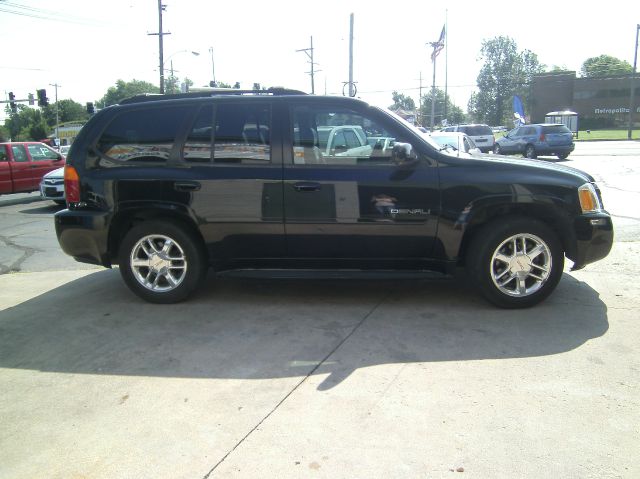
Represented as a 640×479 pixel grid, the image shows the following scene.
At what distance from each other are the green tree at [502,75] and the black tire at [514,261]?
90.9 m

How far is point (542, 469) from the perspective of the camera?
2.52 m

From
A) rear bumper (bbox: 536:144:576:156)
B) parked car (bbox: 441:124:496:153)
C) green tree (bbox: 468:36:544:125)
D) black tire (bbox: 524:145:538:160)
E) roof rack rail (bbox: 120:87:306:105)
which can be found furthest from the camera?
green tree (bbox: 468:36:544:125)

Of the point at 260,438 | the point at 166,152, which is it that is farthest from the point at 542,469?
the point at 166,152

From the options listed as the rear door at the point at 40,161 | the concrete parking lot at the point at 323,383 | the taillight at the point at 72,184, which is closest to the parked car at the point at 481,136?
the rear door at the point at 40,161

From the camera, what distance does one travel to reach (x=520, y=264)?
14.9ft

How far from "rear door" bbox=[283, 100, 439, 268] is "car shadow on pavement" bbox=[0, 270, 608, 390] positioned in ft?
1.95

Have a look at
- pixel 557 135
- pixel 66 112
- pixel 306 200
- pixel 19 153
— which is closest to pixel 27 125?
pixel 66 112

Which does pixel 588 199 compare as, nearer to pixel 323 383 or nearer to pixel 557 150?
pixel 323 383

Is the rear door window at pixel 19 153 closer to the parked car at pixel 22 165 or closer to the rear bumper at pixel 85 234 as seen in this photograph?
the parked car at pixel 22 165

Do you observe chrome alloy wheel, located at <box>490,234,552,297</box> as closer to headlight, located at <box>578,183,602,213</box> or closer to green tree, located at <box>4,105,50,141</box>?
headlight, located at <box>578,183,602,213</box>

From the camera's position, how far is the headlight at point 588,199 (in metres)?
4.52

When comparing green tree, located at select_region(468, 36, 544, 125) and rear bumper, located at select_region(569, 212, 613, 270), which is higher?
green tree, located at select_region(468, 36, 544, 125)

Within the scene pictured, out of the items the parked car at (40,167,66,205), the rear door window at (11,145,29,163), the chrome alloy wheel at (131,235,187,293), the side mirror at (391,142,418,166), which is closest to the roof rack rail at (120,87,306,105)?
the side mirror at (391,142,418,166)

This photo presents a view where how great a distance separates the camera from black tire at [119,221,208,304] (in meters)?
4.83
